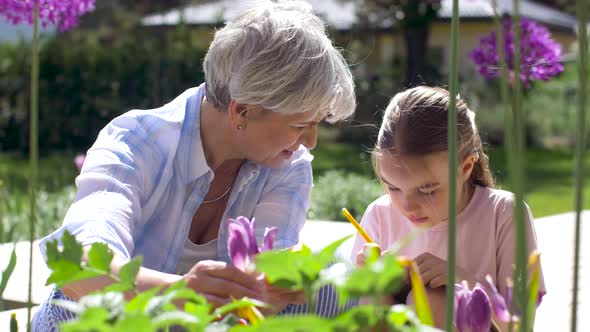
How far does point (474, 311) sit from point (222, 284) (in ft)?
1.23

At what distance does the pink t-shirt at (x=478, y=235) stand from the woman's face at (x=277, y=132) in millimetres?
342

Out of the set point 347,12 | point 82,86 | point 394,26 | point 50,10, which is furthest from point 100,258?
point 347,12

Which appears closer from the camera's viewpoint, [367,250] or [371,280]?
[371,280]

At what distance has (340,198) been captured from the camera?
5.23m

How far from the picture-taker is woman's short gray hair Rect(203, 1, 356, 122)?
1.96 m

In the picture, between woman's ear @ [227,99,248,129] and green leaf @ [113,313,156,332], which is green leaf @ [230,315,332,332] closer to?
green leaf @ [113,313,156,332]

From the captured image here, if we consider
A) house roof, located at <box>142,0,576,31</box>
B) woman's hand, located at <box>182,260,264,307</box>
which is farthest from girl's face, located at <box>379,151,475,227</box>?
house roof, located at <box>142,0,576,31</box>

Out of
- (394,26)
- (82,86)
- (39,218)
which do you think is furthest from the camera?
(394,26)

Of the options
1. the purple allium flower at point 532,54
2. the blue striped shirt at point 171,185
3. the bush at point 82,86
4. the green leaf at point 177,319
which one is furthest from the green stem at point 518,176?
the bush at point 82,86

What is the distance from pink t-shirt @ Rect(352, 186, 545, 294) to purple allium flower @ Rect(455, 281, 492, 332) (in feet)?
3.27

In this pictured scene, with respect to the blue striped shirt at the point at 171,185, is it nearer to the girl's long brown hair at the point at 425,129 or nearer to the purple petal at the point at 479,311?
the girl's long brown hair at the point at 425,129

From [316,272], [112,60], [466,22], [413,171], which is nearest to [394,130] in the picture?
[413,171]

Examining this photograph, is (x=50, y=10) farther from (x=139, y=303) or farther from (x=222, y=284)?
(x=139, y=303)

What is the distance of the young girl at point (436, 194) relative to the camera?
210cm
